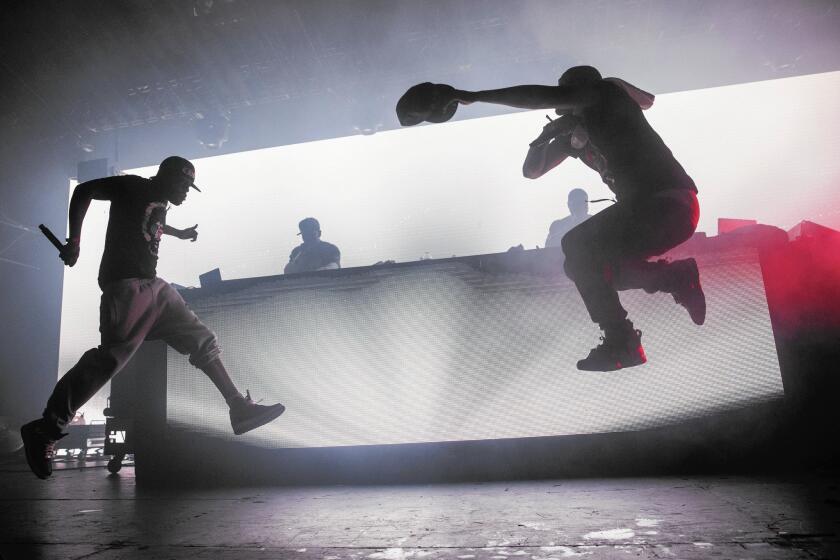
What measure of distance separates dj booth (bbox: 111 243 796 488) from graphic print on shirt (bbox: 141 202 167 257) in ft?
3.79

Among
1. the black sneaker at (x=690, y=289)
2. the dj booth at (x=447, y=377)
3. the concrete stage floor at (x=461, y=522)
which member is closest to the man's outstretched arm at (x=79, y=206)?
the concrete stage floor at (x=461, y=522)

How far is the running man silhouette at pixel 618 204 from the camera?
5.65 ft

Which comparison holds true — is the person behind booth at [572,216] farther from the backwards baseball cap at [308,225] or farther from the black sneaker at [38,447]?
the black sneaker at [38,447]

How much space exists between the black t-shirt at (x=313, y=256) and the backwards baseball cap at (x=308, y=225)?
191 mm

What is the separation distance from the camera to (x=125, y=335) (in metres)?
2.32

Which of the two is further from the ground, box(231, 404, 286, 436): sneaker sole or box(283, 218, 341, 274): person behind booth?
box(283, 218, 341, 274): person behind booth

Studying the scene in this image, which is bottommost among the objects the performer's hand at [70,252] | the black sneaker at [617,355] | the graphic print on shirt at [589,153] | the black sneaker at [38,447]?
the black sneaker at [38,447]

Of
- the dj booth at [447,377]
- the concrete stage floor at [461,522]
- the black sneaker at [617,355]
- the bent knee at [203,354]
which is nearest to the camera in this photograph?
the concrete stage floor at [461,522]

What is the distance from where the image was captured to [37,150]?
886 cm

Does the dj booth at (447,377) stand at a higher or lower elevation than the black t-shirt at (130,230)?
lower

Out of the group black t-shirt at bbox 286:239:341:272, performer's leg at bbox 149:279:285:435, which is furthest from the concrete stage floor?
black t-shirt at bbox 286:239:341:272

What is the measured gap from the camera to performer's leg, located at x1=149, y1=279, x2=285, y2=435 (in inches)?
101

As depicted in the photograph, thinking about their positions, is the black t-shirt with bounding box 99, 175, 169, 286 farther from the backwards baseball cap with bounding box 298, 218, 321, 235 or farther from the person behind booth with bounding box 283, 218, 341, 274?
the backwards baseball cap with bounding box 298, 218, 321, 235

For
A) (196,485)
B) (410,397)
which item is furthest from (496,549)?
(196,485)
